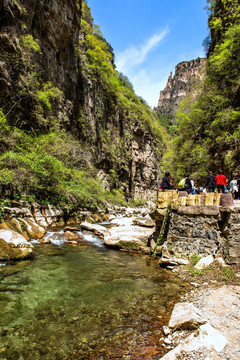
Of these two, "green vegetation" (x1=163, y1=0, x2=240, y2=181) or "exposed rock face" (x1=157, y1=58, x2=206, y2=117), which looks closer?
"green vegetation" (x1=163, y1=0, x2=240, y2=181)

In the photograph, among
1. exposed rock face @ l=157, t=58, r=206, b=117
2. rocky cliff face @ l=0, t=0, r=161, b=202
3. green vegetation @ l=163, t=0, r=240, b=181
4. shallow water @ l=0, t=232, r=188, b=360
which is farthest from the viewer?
exposed rock face @ l=157, t=58, r=206, b=117

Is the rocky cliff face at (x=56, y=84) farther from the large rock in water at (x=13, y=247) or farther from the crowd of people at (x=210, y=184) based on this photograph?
the crowd of people at (x=210, y=184)

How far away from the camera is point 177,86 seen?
106 metres

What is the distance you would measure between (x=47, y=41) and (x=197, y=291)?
75.7 feet

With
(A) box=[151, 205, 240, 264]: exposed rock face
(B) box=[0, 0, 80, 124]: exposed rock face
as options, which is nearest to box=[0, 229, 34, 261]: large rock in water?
(A) box=[151, 205, 240, 264]: exposed rock face

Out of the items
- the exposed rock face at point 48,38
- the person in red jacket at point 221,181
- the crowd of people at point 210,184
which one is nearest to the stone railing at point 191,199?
the crowd of people at point 210,184

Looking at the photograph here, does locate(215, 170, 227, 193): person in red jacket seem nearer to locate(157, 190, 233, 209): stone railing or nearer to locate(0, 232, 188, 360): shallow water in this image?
locate(157, 190, 233, 209): stone railing

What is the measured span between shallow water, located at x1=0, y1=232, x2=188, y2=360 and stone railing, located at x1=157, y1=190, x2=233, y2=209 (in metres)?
2.46

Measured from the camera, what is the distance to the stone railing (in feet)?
20.7

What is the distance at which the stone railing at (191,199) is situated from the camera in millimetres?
6320

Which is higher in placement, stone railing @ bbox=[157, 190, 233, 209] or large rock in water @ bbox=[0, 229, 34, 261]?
stone railing @ bbox=[157, 190, 233, 209]

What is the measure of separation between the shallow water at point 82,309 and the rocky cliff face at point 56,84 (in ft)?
39.2

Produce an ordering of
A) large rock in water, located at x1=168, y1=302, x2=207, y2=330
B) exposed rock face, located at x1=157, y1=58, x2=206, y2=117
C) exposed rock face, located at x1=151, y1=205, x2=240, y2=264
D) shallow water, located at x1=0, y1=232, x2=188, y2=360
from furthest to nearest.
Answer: exposed rock face, located at x1=157, y1=58, x2=206, y2=117 < exposed rock face, located at x1=151, y1=205, x2=240, y2=264 < large rock in water, located at x1=168, y1=302, x2=207, y2=330 < shallow water, located at x1=0, y1=232, x2=188, y2=360

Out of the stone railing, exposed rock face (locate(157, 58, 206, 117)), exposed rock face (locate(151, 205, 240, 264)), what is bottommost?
exposed rock face (locate(151, 205, 240, 264))
